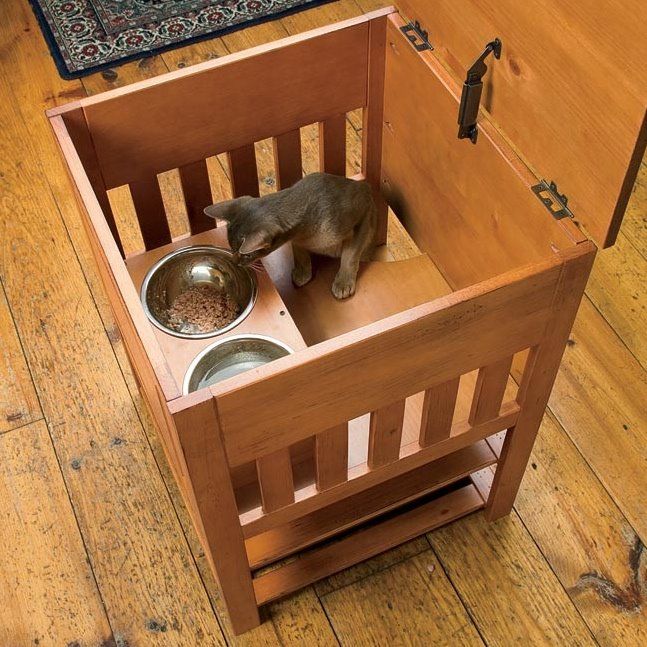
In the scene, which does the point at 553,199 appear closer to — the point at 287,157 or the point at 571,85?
the point at 571,85

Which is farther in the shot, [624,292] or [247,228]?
[624,292]

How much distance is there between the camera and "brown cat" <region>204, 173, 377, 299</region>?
1.17m

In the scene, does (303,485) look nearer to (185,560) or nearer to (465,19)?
(185,560)

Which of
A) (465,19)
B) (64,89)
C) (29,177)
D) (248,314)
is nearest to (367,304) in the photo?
(248,314)

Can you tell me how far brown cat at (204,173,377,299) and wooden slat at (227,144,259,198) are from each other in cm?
9

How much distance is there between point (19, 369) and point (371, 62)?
2.66ft

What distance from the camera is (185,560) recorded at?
1338 millimetres

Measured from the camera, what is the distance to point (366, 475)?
1.08 m

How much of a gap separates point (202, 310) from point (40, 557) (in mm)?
470

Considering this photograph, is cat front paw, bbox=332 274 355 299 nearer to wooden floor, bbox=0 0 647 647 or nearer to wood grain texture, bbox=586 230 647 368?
wooden floor, bbox=0 0 647 647

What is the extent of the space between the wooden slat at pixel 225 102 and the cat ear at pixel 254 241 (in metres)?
0.16

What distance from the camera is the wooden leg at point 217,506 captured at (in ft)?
2.67

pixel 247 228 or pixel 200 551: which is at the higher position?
pixel 247 228

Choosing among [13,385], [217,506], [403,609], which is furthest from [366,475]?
[13,385]
